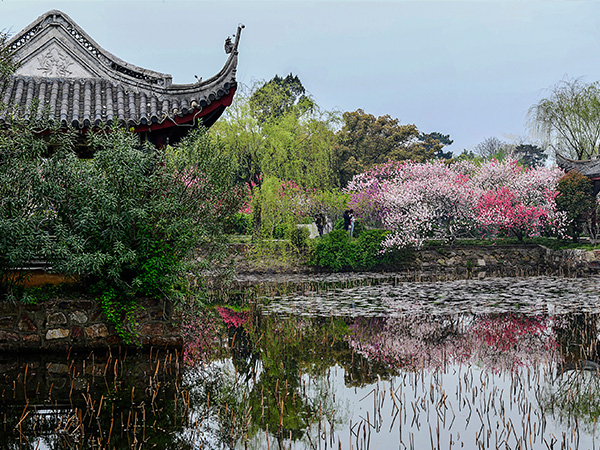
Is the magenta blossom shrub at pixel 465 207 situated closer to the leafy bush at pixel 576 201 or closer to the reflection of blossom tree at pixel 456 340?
the leafy bush at pixel 576 201

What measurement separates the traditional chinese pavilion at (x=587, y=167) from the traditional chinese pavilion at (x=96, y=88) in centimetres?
1952

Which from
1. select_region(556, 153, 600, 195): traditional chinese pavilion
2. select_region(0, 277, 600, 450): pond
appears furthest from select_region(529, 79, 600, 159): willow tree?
select_region(0, 277, 600, 450): pond

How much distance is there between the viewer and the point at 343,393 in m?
6.48

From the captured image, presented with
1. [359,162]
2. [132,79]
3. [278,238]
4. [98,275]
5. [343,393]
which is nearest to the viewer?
[343,393]

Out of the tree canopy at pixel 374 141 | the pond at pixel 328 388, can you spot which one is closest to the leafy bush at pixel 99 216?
the pond at pixel 328 388

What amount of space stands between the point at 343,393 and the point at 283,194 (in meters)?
18.3

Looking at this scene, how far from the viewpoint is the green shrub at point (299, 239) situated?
23.1m

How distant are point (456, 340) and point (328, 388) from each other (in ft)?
11.3

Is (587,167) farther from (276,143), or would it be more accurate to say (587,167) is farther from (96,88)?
(96,88)

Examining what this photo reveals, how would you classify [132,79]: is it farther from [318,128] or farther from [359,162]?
[359,162]

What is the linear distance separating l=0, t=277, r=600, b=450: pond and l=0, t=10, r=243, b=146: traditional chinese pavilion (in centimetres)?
394

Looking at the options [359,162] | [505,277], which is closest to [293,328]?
[505,277]

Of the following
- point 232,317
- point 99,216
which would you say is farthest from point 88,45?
point 232,317

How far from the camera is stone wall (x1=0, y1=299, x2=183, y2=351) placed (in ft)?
27.3
